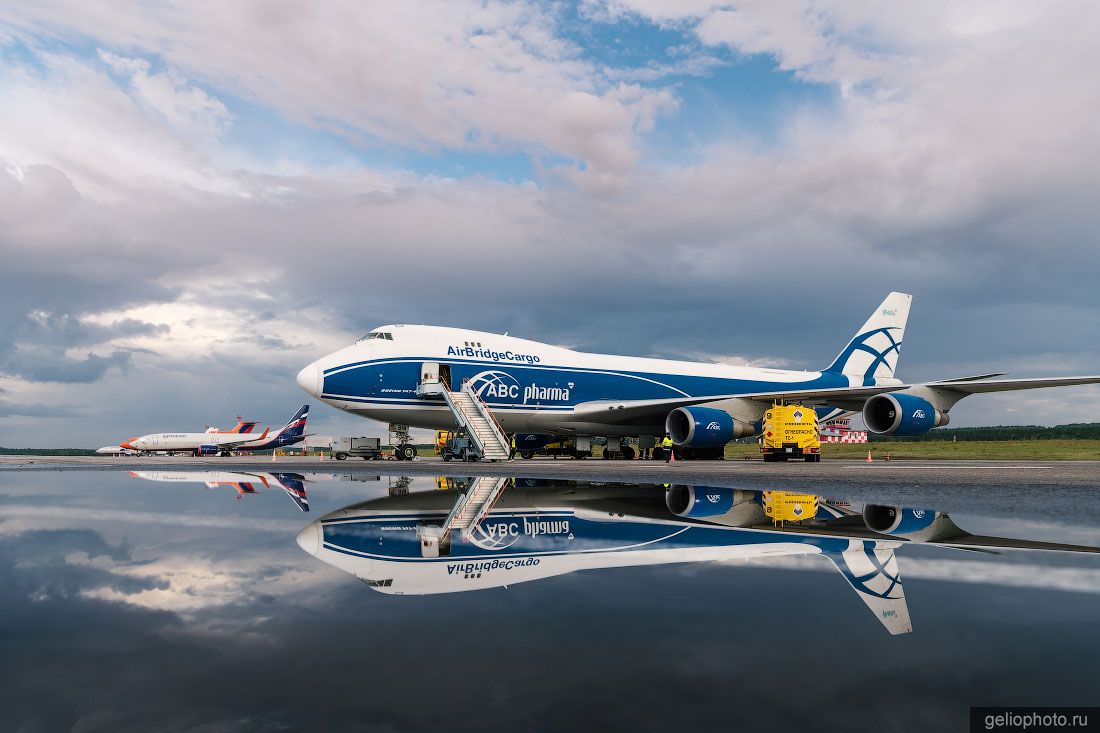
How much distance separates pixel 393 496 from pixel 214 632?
6501 millimetres

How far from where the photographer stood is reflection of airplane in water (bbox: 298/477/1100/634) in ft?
11.7

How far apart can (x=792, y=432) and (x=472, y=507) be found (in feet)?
68.5

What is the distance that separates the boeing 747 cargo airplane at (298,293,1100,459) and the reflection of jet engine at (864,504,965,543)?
1878 centimetres

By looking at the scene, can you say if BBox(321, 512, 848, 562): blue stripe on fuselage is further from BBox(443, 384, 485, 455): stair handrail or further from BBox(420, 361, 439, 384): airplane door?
BBox(420, 361, 439, 384): airplane door

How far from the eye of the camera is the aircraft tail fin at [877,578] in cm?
271

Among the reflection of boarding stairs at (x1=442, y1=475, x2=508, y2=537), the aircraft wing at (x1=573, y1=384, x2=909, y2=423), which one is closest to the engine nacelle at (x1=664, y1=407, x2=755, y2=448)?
the aircraft wing at (x1=573, y1=384, x2=909, y2=423)

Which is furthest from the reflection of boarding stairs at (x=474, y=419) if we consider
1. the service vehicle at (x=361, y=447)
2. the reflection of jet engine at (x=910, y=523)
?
the reflection of jet engine at (x=910, y=523)

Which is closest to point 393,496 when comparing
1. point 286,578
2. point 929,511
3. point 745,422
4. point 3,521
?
point 3,521

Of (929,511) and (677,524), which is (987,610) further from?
(929,511)

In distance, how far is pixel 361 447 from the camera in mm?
36219

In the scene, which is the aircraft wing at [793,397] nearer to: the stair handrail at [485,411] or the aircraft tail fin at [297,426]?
the stair handrail at [485,411]

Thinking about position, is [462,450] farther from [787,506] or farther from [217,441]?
[217,441]

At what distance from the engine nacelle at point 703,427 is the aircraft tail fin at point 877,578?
21115 millimetres

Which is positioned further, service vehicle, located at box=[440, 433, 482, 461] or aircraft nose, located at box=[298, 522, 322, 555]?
service vehicle, located at box=[440, 433, 482, 461]
